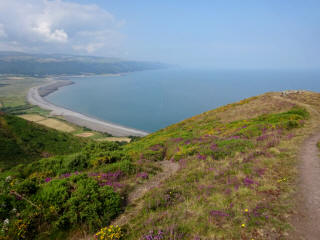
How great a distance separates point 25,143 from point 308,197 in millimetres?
36895

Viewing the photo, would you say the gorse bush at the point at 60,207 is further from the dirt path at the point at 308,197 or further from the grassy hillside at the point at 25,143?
the grassy hillside at the point at 25,143

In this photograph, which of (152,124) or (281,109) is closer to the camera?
(281,109)

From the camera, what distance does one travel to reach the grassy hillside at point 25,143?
982 inches

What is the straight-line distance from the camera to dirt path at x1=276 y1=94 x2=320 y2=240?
5.05 m

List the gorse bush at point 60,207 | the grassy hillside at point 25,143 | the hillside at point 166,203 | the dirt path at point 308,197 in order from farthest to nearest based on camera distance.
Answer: the grassy hillside at point 25,143 → the gorse bush at point 60,207 → the hillside at point 166,203 → the dirt path at point 308,197

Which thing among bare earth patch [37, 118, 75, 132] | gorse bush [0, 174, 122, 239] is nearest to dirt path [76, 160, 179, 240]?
gorse bush [0, 174, 122, 239]

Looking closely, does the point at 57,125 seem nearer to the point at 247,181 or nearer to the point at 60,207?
the point at 60,207

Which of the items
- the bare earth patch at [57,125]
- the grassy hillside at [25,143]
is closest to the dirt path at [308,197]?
the grassy hillside at [25,143]

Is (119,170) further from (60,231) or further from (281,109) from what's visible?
(281,109)

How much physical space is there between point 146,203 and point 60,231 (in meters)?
3.13

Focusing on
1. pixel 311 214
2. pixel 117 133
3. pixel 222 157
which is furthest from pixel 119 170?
pixel 117 133

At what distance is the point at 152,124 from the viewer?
12169 centimetres

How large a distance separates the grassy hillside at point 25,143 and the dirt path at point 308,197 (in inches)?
1099

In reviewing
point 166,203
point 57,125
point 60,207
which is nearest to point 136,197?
point 166,203
